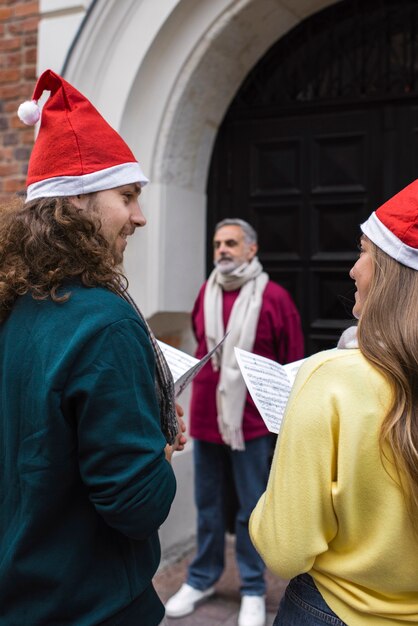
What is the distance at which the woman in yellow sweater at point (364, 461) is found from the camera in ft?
4.46

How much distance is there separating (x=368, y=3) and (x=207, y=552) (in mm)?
3271

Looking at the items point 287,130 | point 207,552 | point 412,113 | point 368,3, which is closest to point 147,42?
point 287,130

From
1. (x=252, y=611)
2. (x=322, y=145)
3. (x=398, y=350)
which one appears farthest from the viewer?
(x=322, y=145)

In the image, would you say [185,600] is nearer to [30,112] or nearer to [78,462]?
[78,462]

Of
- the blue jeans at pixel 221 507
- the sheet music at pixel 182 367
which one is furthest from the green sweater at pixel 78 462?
the blue jeans at pixel 221 507

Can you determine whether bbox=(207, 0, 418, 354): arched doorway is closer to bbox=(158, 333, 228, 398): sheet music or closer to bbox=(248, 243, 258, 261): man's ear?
bbox=(248, 243, 258, 261): man's ear

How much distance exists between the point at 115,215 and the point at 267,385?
57 centimetres

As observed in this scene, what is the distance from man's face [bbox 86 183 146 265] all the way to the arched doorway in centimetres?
256

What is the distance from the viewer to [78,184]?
1771mm

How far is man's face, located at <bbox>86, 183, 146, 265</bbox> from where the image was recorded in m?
1.77

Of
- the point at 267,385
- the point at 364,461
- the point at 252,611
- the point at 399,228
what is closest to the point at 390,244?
the point at 399,228

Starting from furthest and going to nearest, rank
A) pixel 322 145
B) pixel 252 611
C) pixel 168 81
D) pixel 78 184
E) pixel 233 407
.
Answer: pixel 322 145 → pixel 168 81 → pixel 233 407 → pixel 252 611 → pixel 78 184

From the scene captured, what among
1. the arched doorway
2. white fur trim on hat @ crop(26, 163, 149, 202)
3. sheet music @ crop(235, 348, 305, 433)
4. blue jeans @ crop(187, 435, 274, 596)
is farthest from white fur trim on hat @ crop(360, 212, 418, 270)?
the arched doorway

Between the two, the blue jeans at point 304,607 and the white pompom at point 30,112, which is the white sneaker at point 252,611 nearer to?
the blue jeans at point 304,607
